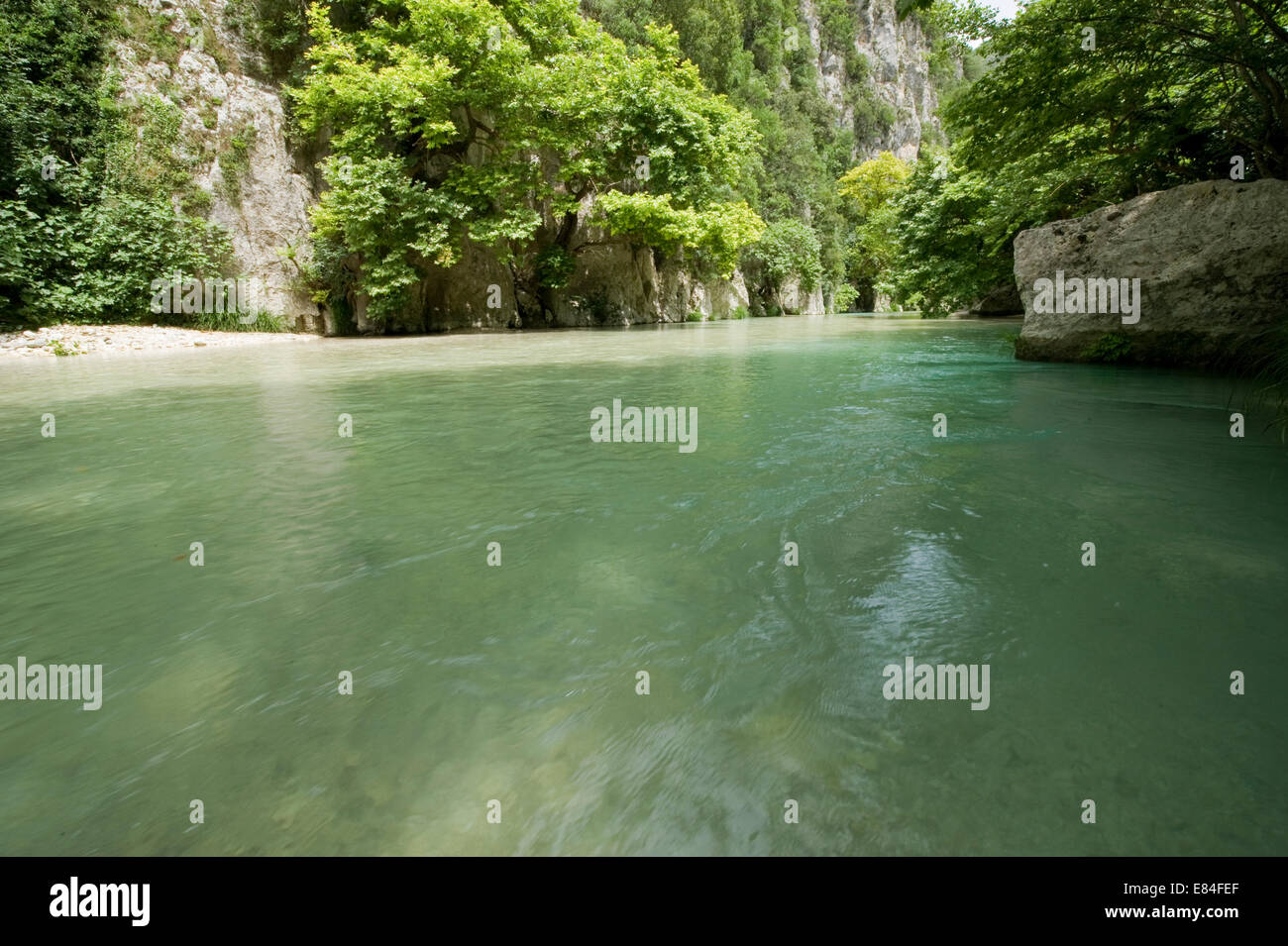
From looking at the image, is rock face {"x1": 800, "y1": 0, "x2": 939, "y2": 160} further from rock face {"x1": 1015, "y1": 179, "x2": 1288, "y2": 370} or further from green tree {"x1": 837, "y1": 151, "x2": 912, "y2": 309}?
rock face {"x1": 1015, "y1": 179, "x2": 1288, "y2": 370}

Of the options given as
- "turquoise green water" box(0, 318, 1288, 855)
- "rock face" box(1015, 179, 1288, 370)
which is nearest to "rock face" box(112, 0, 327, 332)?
"turquoise green water" box(0, 318, 1288, 855)

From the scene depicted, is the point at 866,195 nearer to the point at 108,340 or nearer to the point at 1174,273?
the point at 1174,273

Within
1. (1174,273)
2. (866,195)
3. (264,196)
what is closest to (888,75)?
(866,195)

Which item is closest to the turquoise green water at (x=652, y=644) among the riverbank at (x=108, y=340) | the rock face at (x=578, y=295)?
the riverbank at (x=108, y=340)

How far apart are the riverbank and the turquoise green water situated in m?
11.4

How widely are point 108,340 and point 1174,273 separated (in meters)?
18.3

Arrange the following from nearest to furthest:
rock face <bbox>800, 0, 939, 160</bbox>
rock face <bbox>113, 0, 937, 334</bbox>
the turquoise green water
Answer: the turquoise green water → rock face <bbox>113, 0, 937, 334</bbox> → rock face <bbox>800, 0, 939, 160</bbox>

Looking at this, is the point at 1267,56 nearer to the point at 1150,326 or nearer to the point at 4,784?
the point at 1150,326

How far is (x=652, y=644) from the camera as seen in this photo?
1.83 metres

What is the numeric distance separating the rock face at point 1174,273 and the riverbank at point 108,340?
1612 centimetres

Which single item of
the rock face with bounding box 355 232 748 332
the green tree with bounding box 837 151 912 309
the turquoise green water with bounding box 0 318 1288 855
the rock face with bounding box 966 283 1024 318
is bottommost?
the turquoise green water with bounding box 0 318 1288 855

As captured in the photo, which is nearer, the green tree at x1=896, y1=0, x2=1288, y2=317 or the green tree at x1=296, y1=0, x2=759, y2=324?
the green tree at x1=896, y1=0, x2=1288, y2=317

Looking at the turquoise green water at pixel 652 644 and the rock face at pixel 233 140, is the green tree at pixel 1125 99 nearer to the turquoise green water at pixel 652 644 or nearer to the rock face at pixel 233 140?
the turquoise green water at pixel 652 644

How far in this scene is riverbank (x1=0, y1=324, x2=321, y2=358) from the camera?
12.0 meters
